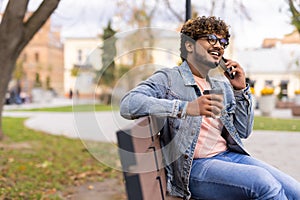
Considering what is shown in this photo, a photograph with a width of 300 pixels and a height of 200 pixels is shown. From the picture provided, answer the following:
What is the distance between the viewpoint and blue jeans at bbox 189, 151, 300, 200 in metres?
2.21

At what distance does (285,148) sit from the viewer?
8.52m

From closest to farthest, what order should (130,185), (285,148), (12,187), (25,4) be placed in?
(130,185) < (12,187) < (25,4) < (285,148)

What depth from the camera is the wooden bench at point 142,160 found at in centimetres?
205

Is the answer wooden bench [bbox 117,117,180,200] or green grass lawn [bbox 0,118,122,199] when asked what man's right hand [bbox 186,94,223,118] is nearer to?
wooden bench [bbox 117,117,180,200]

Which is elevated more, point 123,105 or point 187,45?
point 187,45

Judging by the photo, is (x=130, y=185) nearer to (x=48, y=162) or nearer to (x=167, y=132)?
(x=167, y=132)

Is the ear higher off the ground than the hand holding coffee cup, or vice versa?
the ear

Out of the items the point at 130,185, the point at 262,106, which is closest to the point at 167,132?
the point at 130,185

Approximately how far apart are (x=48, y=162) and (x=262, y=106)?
14410 millimetres

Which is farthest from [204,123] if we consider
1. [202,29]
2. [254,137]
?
[254,137]

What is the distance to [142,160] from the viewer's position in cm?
220

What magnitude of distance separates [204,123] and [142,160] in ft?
1.47

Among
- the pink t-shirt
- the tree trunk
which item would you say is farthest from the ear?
the tree trunk

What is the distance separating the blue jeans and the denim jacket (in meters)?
0.06
